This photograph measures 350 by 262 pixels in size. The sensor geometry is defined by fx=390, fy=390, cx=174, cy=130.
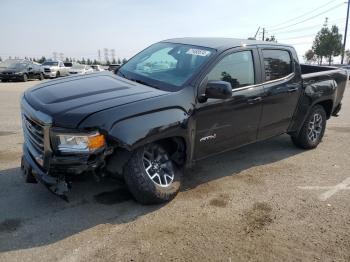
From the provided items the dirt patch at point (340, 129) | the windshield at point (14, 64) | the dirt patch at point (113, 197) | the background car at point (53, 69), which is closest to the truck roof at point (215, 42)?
the dirt patch at point (113, 197)

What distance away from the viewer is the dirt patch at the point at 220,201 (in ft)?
14.6

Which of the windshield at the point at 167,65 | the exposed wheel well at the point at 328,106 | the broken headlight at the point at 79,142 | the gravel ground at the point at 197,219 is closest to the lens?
the gravel ground at the point at 197,219

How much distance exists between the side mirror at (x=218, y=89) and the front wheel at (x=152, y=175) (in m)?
0.84

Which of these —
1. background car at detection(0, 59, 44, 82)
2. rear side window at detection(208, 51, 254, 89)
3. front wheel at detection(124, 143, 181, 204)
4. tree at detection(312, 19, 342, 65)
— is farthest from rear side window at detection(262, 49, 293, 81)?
tree at detection(312, 19, 342, 65)

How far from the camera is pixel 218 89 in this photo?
170 inches

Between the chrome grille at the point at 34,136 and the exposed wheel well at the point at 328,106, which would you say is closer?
the chrome grille at the point at 34,136

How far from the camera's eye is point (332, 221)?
412cm

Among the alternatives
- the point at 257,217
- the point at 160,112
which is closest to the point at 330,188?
the point at 257,217

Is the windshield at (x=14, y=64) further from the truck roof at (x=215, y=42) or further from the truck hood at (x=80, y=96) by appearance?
the truck hood at (x=80, y=96)

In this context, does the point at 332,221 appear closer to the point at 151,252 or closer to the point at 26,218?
the point at 151,252

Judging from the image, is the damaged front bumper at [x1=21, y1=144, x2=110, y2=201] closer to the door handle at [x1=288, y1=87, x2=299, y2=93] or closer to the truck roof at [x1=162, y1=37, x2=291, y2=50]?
the truck roof at [x1=162, y1=37, x2=291, y2=50]

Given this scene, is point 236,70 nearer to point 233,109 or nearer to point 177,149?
point 233,109

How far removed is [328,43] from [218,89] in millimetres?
51637

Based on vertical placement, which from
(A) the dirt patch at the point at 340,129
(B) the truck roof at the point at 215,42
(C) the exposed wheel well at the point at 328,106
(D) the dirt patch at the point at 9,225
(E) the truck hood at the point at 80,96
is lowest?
(A) the dirt patch at the point at 340,129
